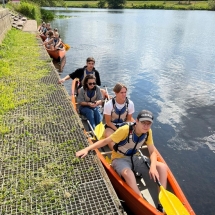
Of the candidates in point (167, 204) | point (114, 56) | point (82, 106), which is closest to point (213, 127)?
point (82, 106)

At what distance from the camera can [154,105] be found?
1081cm

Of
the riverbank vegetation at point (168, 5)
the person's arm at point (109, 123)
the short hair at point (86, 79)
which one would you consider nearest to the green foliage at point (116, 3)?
the riverbank vegetation at point (168, 5)

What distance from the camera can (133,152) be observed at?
15.0 ft

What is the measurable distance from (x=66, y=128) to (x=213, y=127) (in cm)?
572

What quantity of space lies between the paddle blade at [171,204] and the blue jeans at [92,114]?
10.1ft

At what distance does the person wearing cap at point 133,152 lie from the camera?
4.20 meters

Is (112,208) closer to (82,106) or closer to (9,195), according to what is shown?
(9,195)

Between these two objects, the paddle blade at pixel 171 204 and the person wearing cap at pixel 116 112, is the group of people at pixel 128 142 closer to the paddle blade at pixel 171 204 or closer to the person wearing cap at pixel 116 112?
the person wearing cap at pixel 116 112

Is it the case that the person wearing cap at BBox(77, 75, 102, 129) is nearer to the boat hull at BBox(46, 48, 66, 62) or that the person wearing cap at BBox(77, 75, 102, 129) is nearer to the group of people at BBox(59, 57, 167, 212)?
the group of people at BBox(59, 57, 167, 212)

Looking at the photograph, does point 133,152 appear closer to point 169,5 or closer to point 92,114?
point 92,114

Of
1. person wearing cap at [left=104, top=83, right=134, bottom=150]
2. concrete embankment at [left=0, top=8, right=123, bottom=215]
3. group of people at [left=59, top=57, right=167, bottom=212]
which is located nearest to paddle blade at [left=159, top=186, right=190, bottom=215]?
group of people at [left=59, top=57, right=167, bottom=212]

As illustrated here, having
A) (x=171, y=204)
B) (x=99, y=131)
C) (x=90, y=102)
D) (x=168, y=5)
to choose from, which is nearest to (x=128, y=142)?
(x=171, y=204)

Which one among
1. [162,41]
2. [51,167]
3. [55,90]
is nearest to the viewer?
[51,167]

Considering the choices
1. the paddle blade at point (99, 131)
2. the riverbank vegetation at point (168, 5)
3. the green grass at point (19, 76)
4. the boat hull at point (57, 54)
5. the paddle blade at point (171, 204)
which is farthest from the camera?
the riverbank vegetation at point (168, 5)
